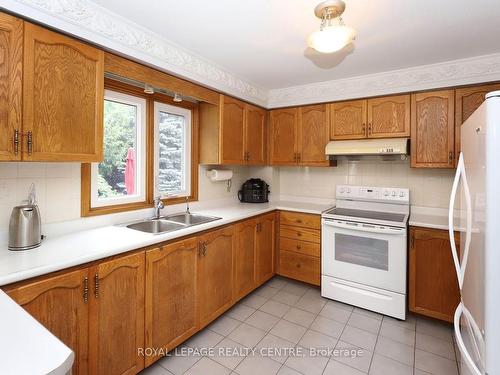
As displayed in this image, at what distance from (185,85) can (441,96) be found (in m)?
2.23

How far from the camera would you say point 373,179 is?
9.76 ft

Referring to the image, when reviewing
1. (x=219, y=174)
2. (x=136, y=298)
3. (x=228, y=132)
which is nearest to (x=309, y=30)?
(x=228, y=132)

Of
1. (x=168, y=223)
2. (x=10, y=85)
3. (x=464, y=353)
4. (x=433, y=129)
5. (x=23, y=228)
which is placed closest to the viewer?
(x=464, y=353)

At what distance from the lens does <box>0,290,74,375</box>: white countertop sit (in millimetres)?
615

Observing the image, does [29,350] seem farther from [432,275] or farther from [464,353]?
[432,275]

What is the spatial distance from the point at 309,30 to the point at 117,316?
2140 mm

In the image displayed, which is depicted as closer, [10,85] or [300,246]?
[10,85]

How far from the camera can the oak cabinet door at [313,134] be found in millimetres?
2973

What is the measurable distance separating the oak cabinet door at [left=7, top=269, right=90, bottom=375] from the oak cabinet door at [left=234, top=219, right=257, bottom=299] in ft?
4.28

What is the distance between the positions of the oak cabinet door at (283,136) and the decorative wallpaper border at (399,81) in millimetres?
126

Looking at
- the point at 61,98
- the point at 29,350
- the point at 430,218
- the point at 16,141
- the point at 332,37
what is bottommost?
the point at 29,350

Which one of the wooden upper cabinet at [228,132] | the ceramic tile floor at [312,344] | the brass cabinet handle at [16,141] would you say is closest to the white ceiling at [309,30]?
the wooden upper cabinet at [228,132]

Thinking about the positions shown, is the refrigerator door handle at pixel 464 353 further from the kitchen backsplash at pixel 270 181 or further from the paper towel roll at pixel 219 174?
the paper towel roll at pixel 219 174

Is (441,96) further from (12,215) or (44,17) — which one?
(12,215)
